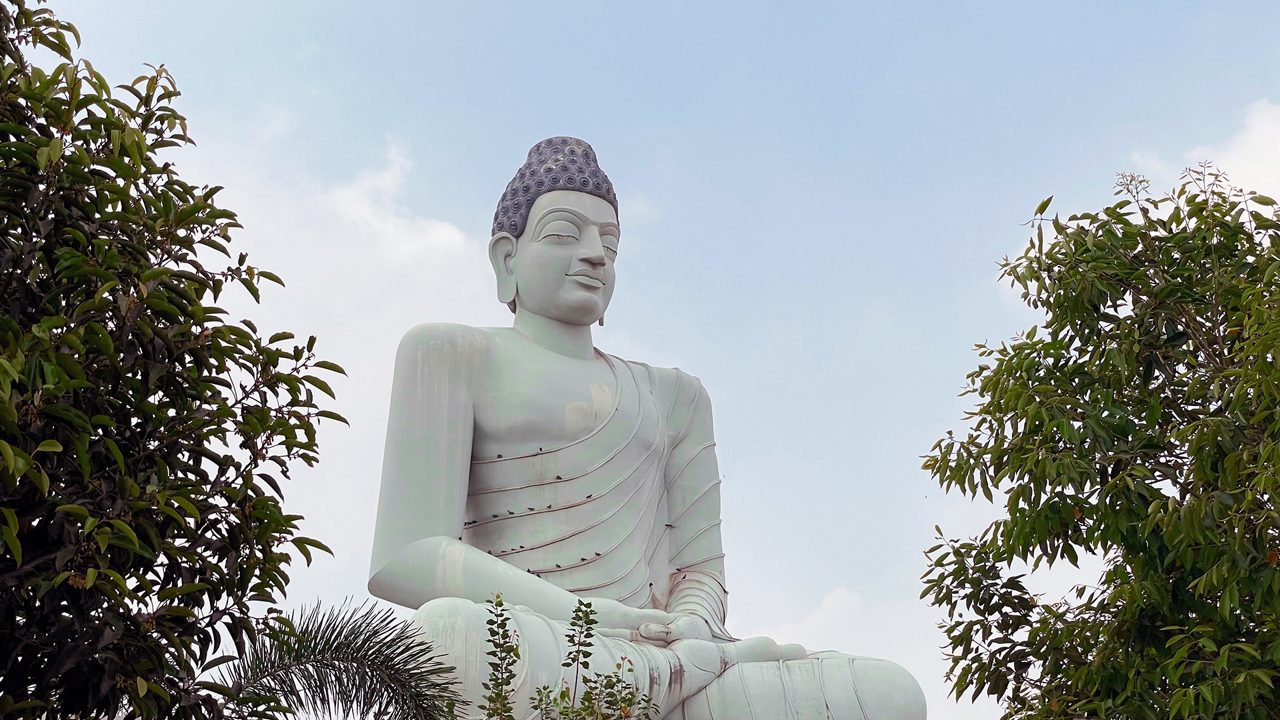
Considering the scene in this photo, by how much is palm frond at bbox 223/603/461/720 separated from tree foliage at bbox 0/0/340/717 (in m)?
0.18

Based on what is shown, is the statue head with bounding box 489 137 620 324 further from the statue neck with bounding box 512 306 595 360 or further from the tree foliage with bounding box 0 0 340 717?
the tree foliage with bounding box 0 0 340 717

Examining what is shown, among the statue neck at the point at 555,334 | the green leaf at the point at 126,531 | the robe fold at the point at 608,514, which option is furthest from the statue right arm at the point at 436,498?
the green leaf at the point at 126,531

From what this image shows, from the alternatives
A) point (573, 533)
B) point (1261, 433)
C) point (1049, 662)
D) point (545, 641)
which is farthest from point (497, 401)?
point (1261, 433)

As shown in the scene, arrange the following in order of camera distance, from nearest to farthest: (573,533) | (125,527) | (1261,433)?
(125,527)
(1261,433)
(573,533)

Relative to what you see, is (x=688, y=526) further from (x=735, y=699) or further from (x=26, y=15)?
(x=26, y=15)

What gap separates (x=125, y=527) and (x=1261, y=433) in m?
6.21

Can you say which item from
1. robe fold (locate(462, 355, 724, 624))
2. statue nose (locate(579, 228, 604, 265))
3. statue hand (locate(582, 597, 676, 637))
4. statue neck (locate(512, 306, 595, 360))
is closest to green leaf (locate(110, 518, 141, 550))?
statue hand (locate(582, 597, 676, 637))

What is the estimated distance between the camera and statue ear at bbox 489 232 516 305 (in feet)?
35.4

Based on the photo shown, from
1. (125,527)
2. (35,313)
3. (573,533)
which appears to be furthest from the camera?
(573,533)

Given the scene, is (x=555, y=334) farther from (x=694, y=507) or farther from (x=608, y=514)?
(x=694, y=507)

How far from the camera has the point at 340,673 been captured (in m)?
6.96

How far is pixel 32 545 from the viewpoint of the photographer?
630cm

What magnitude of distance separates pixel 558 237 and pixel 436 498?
1861mm

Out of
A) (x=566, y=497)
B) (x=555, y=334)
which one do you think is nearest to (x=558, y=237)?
(x=555, y=334)
